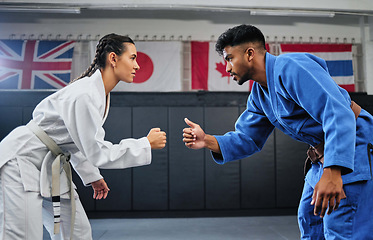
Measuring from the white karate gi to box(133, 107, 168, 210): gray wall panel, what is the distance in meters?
3.50

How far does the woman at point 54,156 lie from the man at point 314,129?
48 cm

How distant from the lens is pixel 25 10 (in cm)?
502

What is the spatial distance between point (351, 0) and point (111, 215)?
5.18 metres

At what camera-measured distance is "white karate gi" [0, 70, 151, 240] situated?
163 centimetres

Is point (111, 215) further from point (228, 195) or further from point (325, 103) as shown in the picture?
A: point (325, 103)

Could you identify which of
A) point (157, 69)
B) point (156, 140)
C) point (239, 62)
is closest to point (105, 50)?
point (156, 140)

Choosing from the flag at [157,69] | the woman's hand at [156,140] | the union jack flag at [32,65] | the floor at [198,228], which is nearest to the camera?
the woman's hand at [156,140]

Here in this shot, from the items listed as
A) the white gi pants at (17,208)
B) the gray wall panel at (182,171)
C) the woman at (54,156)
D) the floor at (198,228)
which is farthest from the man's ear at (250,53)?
the gray wall panel at (182,171)

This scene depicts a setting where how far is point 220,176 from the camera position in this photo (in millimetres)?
5391

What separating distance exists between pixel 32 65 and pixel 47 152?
408cm

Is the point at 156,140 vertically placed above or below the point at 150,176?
above

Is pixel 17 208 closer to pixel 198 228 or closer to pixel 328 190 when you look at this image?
pixel 328 190

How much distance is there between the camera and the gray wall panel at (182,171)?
5332mm

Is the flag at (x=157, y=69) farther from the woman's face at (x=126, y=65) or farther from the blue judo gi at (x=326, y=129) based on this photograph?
the blue judo gi at (x=326, y=129)
